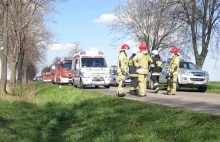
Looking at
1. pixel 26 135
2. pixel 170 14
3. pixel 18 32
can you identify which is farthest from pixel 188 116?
pixel 18 32

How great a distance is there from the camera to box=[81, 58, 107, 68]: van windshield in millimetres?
25984

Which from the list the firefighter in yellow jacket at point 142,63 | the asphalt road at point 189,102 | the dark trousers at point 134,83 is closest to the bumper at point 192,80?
the asphalt road at point 189,102

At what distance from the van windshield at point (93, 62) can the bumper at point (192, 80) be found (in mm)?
Result: 5980

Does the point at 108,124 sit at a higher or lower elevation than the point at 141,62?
lower

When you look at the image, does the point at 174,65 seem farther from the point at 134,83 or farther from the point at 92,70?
the point at 92,70

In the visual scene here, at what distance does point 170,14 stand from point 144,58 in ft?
54.5

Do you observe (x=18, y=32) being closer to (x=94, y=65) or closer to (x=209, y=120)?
(x=94, y=65)

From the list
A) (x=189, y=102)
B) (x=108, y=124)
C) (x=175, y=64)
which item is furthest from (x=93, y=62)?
(x=108, y=124)

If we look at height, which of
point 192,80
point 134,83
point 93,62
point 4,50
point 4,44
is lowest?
point 134,83

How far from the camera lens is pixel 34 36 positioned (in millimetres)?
44438

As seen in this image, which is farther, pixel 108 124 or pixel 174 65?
pixel 174 65

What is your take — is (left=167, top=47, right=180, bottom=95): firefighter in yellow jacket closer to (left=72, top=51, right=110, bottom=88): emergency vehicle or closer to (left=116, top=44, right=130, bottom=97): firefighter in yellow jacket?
(left=116, top=44, right=130, bottom=97): firefighter in yellow jacket

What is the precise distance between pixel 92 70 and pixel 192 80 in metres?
6.86

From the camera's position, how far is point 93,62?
2614 centimetres
